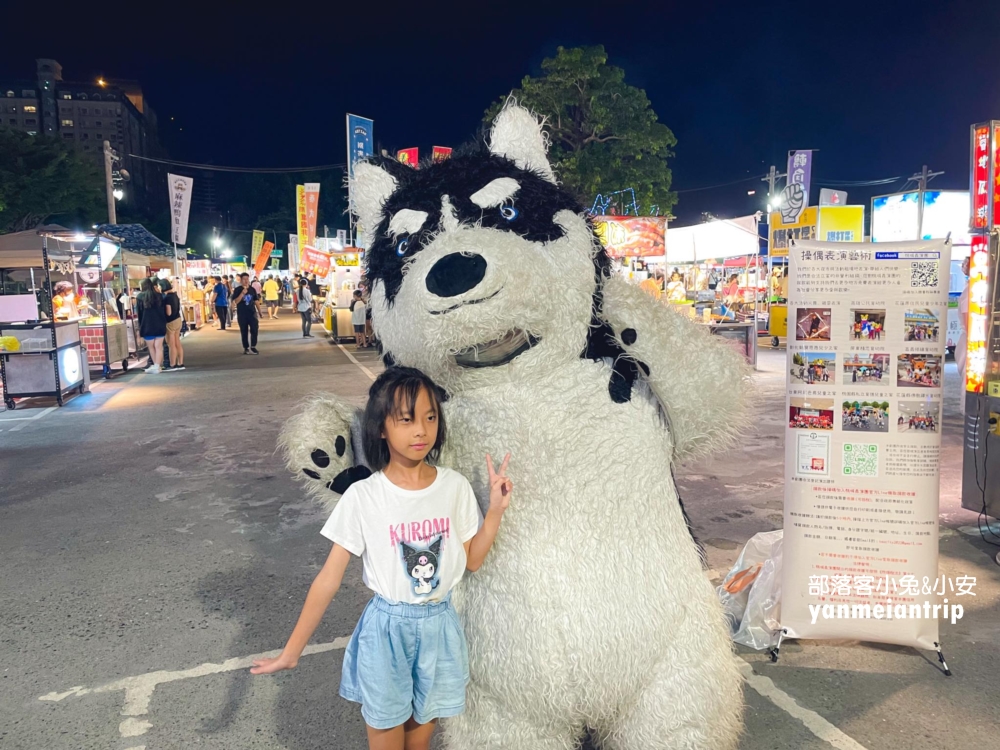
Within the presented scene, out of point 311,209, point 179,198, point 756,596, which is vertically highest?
point 311,209

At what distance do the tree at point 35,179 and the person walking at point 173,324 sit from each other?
1826 centimetres

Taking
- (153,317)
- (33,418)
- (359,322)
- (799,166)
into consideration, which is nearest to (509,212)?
(33,418)

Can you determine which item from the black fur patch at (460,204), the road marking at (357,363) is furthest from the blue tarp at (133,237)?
the black fur patch at (460,204)

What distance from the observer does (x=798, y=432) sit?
2.76 metres

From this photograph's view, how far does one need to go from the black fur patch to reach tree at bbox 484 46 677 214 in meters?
17.7

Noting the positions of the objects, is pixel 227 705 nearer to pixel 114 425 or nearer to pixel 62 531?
pixel 62 531

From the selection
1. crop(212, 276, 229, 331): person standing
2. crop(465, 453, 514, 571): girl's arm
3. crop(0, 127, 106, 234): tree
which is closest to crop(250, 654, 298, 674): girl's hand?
crop(465, 453, 514, 571): girl's arm

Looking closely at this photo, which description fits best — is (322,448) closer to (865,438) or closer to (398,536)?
(398,536)

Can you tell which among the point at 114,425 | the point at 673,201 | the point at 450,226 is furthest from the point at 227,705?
the point at 673,201

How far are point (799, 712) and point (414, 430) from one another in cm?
187

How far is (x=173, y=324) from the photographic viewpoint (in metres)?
12.1

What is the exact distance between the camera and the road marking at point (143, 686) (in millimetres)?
2504

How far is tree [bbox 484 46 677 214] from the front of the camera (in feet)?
63.6

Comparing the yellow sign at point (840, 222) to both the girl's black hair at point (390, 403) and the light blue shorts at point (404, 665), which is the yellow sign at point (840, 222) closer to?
the girl's black hair at point (390, 403)
